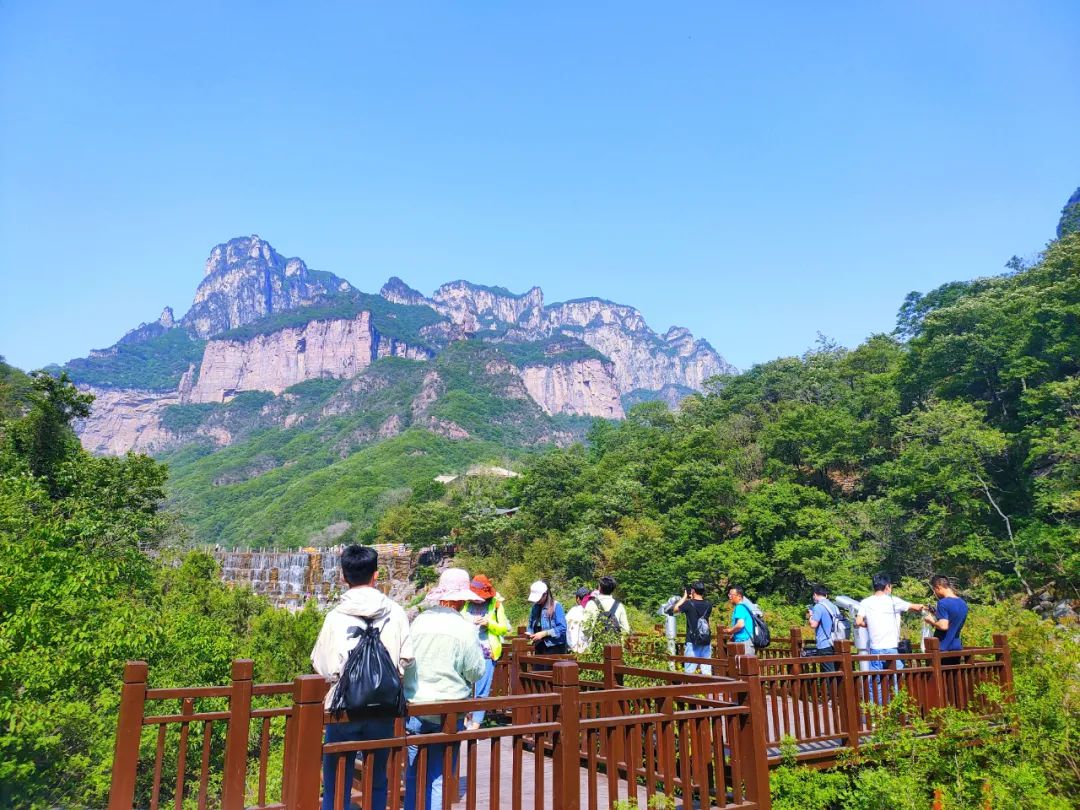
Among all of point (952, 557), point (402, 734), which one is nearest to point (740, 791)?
point (402, 734)

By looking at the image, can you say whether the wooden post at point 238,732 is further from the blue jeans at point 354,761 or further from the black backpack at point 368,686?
the black backpack at point 368,686

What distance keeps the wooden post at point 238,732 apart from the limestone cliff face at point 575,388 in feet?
505

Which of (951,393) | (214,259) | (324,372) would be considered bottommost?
(951,393)

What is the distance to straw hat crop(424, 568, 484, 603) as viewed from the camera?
175 inches

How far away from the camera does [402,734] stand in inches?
149

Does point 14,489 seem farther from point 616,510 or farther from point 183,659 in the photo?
point 616,510

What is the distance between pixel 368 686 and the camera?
336 centimetres

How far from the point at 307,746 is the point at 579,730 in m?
1.40

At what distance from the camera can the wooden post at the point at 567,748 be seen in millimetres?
3697

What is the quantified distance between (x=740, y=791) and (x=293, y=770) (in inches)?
106

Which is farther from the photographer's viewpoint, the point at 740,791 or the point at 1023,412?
the point at 1023,412

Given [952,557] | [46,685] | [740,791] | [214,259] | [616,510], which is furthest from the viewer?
[214,259]

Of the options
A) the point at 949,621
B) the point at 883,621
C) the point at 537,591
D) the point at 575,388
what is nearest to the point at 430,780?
the point at 537,591

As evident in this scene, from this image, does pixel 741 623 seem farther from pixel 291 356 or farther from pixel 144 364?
pixel 144 364
